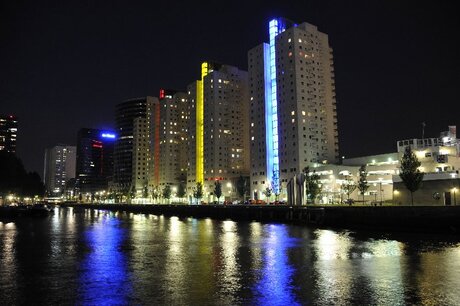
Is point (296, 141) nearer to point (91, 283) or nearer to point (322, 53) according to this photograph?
point (322, 53)

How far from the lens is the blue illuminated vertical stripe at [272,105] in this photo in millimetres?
182500

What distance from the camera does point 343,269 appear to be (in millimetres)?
32656

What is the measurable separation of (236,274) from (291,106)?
149 metres

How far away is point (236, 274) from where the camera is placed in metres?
Answer: 31.4

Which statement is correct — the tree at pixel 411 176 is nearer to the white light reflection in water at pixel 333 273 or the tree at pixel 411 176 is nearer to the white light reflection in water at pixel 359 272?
the white light reflection in water at pixel 359 272

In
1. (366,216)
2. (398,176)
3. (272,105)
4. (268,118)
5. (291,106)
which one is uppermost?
(272,105)

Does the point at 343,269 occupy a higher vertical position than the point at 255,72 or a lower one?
lower

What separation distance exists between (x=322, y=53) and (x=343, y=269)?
541 feet

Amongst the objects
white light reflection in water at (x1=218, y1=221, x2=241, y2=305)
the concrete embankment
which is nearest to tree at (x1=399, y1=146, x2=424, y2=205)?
the concrete embankment

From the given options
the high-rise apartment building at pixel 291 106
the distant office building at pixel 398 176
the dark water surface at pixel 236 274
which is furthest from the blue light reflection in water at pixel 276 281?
the high-rise apartment building at pixel 291 106

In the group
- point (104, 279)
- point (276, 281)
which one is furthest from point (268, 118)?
point (104, 279)

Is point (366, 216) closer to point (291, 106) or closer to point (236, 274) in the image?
point (236, 274)

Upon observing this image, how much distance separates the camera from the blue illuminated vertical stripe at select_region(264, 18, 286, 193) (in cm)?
18250

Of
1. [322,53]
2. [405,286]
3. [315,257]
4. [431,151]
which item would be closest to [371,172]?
[431,151]
